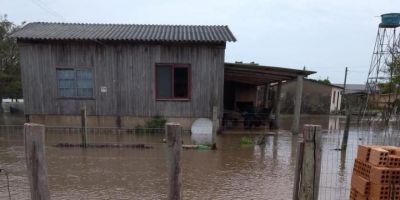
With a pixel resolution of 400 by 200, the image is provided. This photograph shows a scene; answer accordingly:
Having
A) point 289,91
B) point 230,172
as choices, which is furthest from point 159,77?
point 289,91

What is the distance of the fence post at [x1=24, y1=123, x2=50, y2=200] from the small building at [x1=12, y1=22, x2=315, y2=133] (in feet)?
35.8

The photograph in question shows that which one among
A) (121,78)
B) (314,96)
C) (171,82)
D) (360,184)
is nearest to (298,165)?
(360,184)

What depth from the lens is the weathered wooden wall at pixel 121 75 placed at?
14711 mm

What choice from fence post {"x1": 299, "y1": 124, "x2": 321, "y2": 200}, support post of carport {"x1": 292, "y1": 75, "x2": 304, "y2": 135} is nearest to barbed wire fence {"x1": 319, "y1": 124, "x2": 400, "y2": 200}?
fence post {"x1": 299, "y1": 124, "x2": 321, "y2": 200}

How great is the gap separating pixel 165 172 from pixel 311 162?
15.5 feet

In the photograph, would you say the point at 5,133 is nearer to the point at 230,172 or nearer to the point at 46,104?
the point at 46,104

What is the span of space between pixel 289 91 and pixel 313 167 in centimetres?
2946

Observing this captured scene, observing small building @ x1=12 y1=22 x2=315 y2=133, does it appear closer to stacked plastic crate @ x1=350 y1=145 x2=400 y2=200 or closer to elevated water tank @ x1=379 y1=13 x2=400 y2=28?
elevated water tank @ x1=379 y1=13 x2=400 y2=28

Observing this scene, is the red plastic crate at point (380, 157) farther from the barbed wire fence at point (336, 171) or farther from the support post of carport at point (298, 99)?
the support post of carport at point (298, 99)

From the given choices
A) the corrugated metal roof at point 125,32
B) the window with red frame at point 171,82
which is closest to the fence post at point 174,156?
the corrugated metal roof at point 125,32

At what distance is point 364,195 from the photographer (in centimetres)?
441

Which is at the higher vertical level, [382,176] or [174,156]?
[174,156]

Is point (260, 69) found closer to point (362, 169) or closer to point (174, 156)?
point (362, 169)

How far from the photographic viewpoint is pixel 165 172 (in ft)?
27.0
